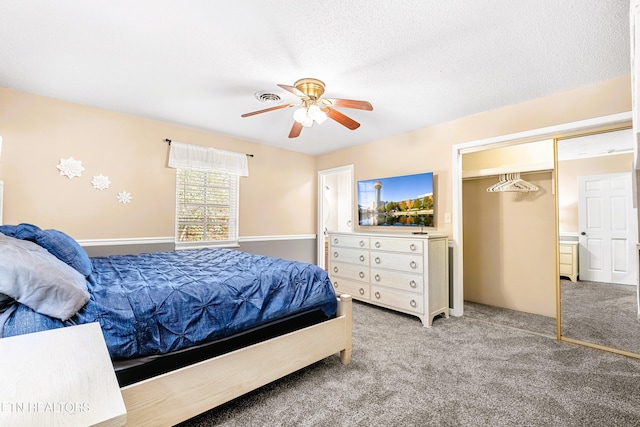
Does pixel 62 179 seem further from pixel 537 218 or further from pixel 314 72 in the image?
pixel 537 218

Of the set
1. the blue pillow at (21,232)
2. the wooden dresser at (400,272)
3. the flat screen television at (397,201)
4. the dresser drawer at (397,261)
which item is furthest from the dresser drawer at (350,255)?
the blue pillow at (21,232)

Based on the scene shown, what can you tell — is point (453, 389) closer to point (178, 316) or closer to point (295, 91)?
point (178, 316)

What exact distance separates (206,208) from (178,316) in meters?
2.73

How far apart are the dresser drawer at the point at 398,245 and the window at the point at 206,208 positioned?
207 centimetres

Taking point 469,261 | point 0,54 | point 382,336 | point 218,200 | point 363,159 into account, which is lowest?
point 382,336

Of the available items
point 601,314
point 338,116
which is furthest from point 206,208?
point 601,314

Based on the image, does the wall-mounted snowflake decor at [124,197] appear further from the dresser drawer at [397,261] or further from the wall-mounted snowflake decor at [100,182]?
the dresser drawer at [397,261]

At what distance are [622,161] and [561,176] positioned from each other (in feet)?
1.38

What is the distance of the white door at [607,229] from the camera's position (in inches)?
96.0

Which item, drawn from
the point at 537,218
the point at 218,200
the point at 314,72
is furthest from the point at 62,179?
the point at 537,218

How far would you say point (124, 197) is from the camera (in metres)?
3.37

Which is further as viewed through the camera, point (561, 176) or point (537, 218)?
point (537, 218)

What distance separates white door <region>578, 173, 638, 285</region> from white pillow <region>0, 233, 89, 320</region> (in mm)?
3834

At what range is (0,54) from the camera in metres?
2.20
